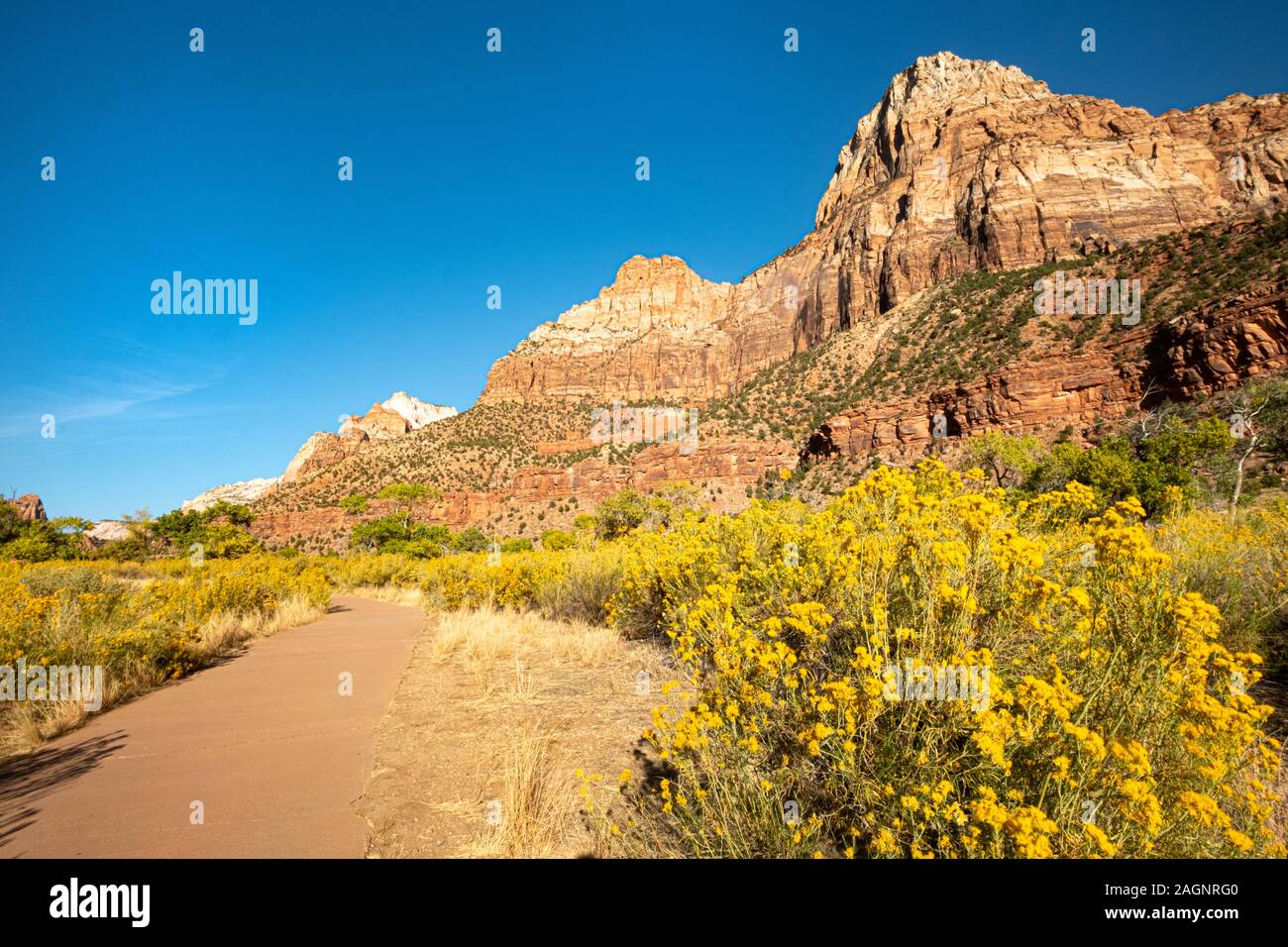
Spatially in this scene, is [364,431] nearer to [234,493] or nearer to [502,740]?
[234,493]

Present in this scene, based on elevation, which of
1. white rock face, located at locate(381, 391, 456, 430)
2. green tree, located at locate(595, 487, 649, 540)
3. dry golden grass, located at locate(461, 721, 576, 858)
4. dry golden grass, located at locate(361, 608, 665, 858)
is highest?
white rock face, located at locate(381, 391, 456, 430)

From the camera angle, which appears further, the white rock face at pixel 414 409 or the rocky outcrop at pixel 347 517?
the white rock face at pixel 414 409

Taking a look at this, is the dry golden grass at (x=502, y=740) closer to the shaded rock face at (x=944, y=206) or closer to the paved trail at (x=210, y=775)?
the paved trail at (x=210, y=775)

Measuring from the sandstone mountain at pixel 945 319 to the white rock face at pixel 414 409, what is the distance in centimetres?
5400

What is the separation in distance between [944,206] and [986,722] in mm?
102646

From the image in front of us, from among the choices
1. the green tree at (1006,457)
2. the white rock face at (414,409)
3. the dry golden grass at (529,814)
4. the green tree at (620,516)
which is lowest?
the dry golden grass at (529,814)

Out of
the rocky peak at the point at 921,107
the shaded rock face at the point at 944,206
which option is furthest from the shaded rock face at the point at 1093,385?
the rocky peak at the point at 921,107

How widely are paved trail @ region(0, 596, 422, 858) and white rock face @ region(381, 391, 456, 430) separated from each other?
174032 millimetres

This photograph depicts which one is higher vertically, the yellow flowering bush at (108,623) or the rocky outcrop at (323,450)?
the rocky outcrop at (323,450)

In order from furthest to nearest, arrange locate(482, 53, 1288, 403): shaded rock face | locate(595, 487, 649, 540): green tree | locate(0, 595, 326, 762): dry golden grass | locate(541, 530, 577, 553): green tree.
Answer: locate(482, 53, 1288, 403): shaded rock face < locate(541, 530, 577, 553): green tree < locate(595, 487, 649, 540): green tree < locate(0, 595, 326, 762): dry golden grass

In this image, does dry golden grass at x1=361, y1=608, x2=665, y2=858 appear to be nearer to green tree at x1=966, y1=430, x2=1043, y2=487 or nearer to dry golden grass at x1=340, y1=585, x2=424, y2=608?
dry golden grass at x1=340, y1=585, x2=424, y2=608

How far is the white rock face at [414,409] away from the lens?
169288 millimetres

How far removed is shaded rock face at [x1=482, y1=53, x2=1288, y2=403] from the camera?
67.3 metres

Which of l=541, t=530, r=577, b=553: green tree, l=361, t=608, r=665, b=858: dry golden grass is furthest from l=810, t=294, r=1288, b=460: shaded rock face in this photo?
l=361, t=608, r=665, b=858: dry golden grass
